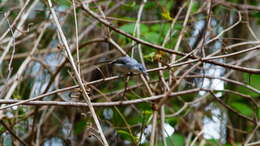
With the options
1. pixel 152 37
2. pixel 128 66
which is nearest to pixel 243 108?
pixel 152 37

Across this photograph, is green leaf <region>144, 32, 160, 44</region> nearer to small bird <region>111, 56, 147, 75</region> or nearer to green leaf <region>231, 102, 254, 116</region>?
green leaf <region>231, 102, 254, 116</region>

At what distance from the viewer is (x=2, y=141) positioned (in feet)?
6.24

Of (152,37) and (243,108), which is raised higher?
(152,37)

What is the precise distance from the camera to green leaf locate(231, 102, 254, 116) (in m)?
2.58

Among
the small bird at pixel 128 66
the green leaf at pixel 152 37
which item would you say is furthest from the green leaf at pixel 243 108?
the small bird at pixel 128 66

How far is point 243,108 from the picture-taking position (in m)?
2.63

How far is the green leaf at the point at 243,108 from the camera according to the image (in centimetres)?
258

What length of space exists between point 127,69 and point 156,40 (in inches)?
34.0

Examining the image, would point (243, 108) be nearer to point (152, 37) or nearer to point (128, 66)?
point (152, 37)

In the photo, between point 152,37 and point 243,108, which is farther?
point 243,108

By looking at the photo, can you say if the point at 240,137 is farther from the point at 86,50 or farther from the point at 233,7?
the point at 86,50

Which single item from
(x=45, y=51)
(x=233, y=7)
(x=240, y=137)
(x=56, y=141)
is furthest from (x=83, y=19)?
(x=240, y=137)

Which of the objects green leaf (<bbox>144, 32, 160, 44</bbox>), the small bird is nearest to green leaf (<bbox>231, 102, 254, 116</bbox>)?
green leaf (<bbox>144, 32, 160, 44</bbox>)

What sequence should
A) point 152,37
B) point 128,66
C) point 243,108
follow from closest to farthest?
point 128,66 < point 152,37 < point 243,108
